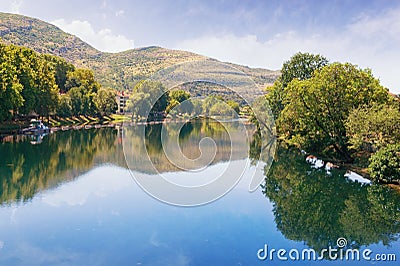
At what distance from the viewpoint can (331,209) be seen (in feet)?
55.1

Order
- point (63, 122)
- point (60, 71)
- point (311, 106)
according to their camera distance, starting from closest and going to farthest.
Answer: point (311, 106) < point (63, 122) < point (60, 71)

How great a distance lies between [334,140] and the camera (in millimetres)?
27969

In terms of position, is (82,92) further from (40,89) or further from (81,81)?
(40,89)

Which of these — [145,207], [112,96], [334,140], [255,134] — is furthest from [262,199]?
[112,96]

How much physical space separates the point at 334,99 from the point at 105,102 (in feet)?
171

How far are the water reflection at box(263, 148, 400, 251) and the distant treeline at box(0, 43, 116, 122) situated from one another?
28.9 m

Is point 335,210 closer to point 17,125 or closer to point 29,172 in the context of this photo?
point 29,172

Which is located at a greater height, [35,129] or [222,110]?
[222,110]

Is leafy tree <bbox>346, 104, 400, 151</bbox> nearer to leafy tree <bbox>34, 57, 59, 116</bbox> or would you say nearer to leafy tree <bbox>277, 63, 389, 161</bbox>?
leafy tree <bbox>277, 63, 389, 161</bbox>

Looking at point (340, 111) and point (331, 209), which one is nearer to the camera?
point (331, 209)

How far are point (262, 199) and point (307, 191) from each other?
3030 millimetres

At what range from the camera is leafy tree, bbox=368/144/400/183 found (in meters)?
19.6

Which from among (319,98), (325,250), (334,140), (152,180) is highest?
(319,98)

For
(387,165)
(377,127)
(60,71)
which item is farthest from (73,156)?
(60,71)
